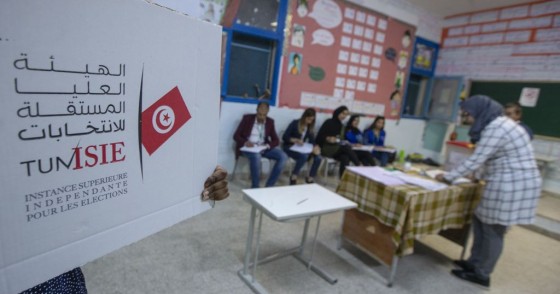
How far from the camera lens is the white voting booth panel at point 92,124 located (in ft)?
1.33

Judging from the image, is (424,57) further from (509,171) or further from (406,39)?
(509,171)

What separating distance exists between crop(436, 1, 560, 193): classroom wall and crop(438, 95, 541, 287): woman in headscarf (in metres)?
3.44

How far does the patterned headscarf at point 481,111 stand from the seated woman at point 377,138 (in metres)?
2.27

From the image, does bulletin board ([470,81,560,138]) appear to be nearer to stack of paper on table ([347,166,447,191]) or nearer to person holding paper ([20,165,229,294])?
stack of paper on table ([347,166,447,191])

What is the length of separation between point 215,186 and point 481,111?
6.51 ft

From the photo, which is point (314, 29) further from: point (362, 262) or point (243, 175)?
point (362, 262)

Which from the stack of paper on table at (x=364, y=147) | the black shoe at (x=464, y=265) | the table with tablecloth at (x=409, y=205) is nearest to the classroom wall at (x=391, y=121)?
the stack of paper on table at (x=364, y=147)

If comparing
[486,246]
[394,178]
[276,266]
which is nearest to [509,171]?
[486,246]

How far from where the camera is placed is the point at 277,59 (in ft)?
12.4

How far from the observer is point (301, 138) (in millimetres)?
3777

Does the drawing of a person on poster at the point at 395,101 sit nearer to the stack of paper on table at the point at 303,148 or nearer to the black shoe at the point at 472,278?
the stack of paper on table at the point at 303,148

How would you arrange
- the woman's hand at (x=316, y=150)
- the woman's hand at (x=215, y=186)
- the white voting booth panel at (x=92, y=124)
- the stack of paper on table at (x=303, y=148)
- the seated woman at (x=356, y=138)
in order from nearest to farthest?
the white voting booth panel at (x=92, y=124) → the woman's hand at (x=215, y=186) → the stack of paper on table at (x=303, y=148) → the woman's hand at (x=316, y=150) → the seated woman at (x=356, y=138)

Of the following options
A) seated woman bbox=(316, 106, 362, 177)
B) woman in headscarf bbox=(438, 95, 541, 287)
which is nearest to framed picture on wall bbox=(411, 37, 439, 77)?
seated woman bbox=(316, 106, 362, 177)

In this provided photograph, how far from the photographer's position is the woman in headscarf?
1812 mm
